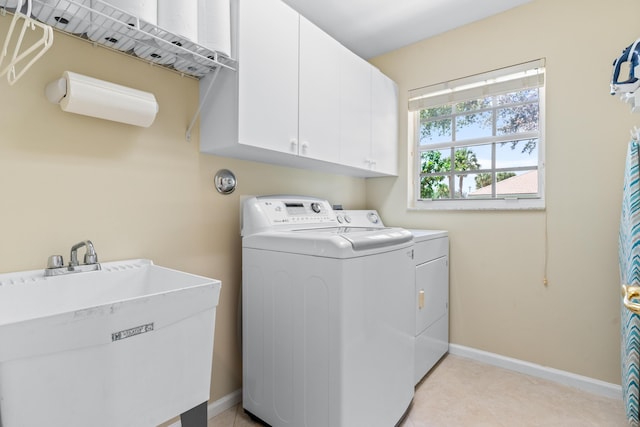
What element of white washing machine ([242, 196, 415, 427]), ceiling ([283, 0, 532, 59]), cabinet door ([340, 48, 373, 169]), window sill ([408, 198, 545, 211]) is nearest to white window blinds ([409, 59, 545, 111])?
ceiling ([283, 0, 532, 59])

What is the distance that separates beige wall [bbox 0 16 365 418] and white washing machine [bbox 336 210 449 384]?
3.17ft

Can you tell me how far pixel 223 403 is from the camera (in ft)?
5.92

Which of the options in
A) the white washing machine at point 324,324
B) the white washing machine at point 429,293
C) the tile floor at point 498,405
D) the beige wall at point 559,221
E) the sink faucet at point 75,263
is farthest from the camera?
the white washing machine at point 429,293

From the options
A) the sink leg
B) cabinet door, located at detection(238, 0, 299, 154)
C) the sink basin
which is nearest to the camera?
the sink basin

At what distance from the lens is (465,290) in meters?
2.48

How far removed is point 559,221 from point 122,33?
8.45ft

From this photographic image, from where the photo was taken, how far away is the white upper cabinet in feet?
4.98

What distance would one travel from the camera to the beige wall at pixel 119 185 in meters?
1.19

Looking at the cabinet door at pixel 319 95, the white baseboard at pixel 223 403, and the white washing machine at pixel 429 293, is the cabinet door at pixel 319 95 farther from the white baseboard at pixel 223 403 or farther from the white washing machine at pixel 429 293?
the white baseboard at pixel 223 403

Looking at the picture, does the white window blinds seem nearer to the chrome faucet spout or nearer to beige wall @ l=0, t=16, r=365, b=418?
beige wall @ l=0, t=16, r=365, b=418

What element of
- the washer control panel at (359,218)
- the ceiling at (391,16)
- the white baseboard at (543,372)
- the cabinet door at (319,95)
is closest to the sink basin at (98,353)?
the cabinet door at (319,95)

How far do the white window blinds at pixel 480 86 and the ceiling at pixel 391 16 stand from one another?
1.33ft

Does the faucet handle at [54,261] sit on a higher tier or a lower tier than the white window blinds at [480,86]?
lower

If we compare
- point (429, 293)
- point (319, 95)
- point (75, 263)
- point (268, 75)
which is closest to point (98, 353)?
point (75, 263)
